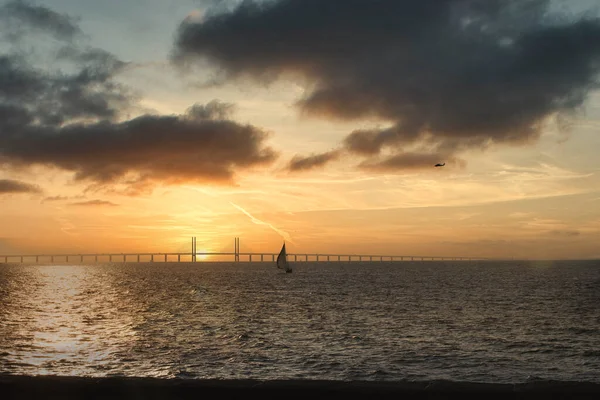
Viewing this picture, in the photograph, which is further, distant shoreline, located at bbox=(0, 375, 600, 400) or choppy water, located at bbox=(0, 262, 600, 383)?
choppy water, located at bbox=(0, 262, 600, 383)

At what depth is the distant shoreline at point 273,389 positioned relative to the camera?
42.0 feet

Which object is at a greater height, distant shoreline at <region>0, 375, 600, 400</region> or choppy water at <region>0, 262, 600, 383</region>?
distant shoreline at <region>0, 375, 600, 400</region>

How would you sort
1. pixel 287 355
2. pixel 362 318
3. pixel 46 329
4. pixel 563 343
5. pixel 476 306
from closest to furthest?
1. pixel 287 355
2. pixel 563 343
3. pixel 46 329
4. pixel 362 318
5. pixel 476 306

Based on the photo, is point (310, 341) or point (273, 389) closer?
point (273, 389)

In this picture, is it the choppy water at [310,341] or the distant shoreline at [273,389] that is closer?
the distant shoreline at [273,389]

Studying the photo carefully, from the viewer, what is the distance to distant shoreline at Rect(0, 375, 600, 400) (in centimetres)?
1279

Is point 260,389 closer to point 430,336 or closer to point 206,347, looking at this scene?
point 206,347

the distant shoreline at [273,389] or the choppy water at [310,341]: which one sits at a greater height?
the distant shoreline at [273,389]

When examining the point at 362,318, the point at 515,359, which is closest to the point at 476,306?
the point at 362,318

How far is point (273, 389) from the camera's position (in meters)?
13.5

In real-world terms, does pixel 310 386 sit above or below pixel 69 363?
above

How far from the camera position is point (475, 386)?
13.4 metres

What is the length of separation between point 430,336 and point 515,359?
504 inches

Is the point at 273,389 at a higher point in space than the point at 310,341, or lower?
higher
